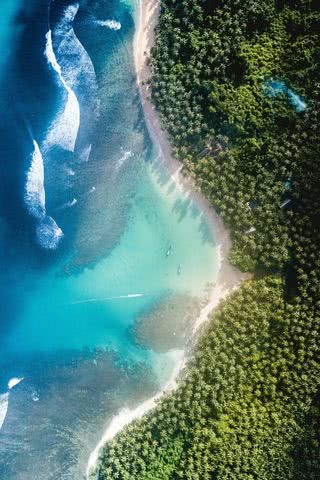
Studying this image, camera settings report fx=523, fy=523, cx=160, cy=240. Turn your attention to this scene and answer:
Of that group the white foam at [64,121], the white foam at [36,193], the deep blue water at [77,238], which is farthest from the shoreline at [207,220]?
the white foam at [36,193]

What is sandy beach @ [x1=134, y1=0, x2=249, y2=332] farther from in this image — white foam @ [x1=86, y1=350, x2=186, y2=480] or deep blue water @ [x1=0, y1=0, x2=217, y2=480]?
white foam @ [x1=86, y1=350, x2=186, y2=480]

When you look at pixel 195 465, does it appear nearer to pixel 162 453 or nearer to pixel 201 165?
pixel 162 453

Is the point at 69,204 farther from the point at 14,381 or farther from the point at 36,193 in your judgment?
the point at 14,381

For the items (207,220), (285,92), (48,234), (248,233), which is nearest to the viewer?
(285,92)

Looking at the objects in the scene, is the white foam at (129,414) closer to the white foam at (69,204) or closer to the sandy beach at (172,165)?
the sandy beach at (172,165)

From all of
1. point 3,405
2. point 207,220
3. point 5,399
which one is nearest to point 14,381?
point 5,399
